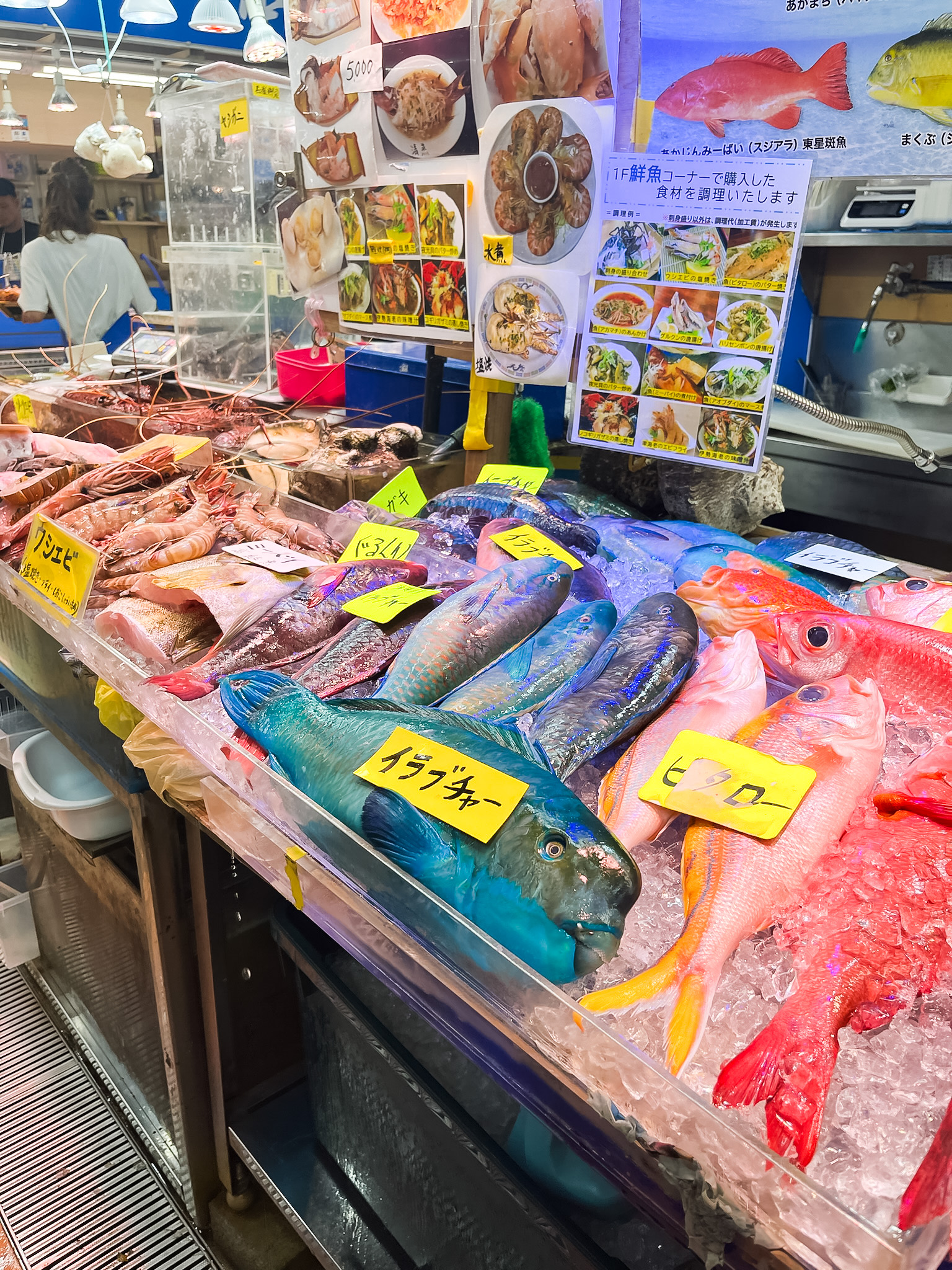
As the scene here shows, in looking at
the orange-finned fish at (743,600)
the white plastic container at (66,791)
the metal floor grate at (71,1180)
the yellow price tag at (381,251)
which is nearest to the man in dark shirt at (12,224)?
the yellow price tag at (381,251)

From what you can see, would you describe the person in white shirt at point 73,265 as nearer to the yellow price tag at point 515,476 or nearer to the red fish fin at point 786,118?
the yellow price tag at point 515,476

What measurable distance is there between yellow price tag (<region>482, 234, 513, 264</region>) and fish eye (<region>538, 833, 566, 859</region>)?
170 centimetres

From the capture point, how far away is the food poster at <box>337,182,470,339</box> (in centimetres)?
223

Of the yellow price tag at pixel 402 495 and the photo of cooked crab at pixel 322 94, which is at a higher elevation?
the photo of cooked crab at pixel 322 94

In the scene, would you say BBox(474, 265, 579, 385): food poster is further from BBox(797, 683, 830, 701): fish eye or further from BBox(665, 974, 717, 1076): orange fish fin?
BBox(665, 974, 717, 1076): orange fish fin

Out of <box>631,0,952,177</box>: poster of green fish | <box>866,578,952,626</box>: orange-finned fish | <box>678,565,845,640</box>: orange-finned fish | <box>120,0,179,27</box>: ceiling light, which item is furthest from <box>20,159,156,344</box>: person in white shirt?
<box>866,578,952,626</box>: orange-finned fish

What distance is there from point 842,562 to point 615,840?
1066 mm

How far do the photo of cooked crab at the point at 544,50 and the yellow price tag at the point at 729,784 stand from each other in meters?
1.53

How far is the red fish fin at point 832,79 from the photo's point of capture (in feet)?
4.85

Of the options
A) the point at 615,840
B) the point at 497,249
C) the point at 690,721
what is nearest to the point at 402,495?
the point at 497,249

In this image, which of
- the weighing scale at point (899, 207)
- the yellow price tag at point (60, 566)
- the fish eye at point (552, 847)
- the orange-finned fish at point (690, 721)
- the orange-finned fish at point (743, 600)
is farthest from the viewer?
the weighing scale at point (899, 207)

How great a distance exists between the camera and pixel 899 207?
8.22ft

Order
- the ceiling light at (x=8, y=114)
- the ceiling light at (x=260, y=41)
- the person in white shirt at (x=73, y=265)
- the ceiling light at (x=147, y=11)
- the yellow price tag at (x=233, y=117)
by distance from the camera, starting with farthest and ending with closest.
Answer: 1. the ceiling light at (x=8, y=114)
2. the ceiling light at (x=260, y=41)
3. the ceiling light at (x=147, y=11)
4. the person in white shirt at (x=73, y=265)
5. the yellow price tag at (x=233, y=117)

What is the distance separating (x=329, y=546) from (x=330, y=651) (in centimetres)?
65
